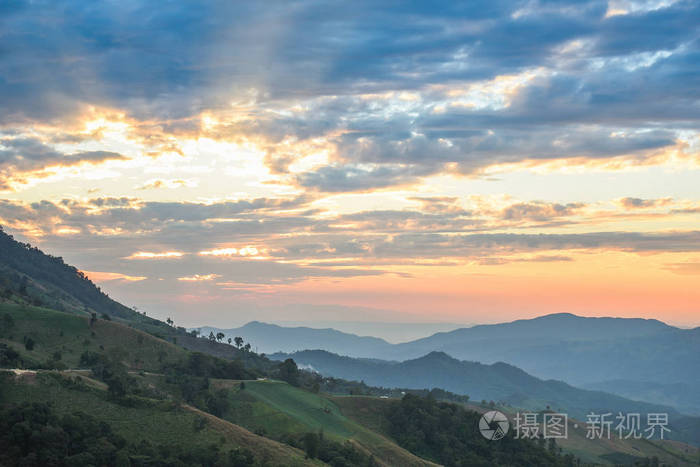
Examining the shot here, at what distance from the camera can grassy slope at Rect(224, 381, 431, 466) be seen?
161m

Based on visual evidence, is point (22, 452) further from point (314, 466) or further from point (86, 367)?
point (86, 367)

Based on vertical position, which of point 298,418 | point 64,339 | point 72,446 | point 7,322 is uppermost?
point 7,322

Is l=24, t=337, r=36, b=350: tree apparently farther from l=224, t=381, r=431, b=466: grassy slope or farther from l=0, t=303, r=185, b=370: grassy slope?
l=224, t=381, r=431, b=466: grassy slope

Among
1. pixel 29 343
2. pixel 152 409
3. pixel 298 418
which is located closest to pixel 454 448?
pixel 298 418

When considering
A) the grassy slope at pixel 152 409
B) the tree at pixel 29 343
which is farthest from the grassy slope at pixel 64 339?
the tree at pixel 29 343

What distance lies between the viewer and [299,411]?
7160 inches

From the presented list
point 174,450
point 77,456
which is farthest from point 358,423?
point 77,456

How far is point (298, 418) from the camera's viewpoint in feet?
556

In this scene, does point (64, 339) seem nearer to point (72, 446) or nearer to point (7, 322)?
point (7, 322)

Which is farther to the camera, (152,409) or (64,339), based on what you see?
(64,339)

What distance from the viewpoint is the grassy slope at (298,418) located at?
161 metres

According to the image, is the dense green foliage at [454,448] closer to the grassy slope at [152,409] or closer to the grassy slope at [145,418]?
the grassy slope at [152,409]

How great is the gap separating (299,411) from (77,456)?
88391 mm

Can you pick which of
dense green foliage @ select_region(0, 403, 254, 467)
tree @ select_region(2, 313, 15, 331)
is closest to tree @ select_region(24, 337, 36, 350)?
tree @ select_region(2, 313, 15, 331)
